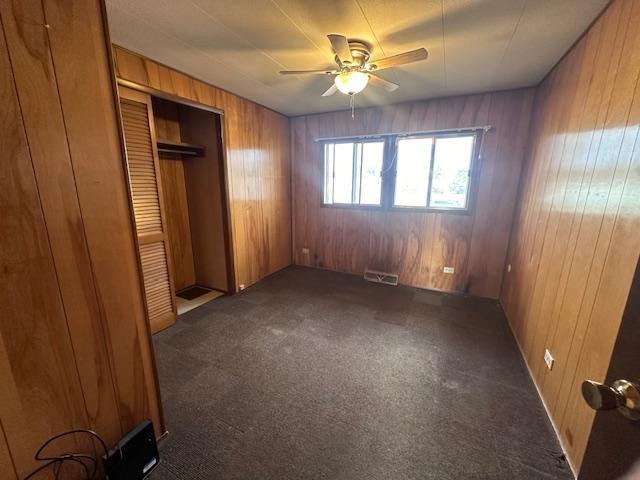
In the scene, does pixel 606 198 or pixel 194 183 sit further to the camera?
pixel 194 183

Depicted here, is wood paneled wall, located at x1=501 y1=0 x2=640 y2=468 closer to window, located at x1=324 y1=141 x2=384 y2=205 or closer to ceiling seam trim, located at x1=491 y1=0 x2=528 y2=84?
ceiling seam trim, located at x1=491 y1=0 x2=528 y2=84

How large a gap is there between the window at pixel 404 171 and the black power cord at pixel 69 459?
3419 mm

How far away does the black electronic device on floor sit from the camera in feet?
3.59

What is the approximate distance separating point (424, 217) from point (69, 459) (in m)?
3.56

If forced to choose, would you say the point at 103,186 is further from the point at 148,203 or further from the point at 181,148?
the point at 181,148

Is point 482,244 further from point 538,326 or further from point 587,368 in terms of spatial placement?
point 587,368

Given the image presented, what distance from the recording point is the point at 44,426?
0.95m

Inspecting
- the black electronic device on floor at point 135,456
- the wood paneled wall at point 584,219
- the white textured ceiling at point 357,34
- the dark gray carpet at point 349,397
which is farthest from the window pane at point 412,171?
the black electronic device on floor at point 135,456

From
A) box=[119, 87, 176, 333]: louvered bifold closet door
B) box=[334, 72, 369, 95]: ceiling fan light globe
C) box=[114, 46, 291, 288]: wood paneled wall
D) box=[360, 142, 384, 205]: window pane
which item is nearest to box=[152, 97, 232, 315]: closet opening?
box=[114, 46, 291, 288]: wood paneled wall

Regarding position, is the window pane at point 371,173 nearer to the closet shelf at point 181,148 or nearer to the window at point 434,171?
the window at point 434,171

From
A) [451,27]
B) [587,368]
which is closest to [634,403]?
[587,368]

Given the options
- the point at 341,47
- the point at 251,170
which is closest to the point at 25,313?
the point at 341,47

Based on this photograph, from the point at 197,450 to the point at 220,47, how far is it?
2.70m

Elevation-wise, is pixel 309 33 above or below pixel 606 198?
above
